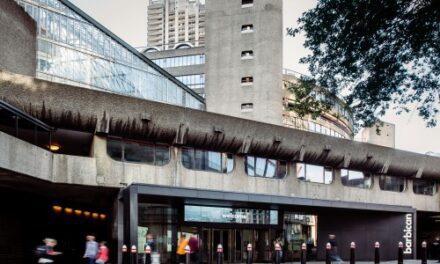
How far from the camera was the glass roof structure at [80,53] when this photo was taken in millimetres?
45875

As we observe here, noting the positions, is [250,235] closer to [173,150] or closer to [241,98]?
[173,150]

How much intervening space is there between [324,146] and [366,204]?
4443 millimetres

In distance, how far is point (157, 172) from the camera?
3234cm

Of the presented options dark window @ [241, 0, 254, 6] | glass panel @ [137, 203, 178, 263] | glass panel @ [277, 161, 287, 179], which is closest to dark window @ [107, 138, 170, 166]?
glass panel @ [137, 203, 178, 263]

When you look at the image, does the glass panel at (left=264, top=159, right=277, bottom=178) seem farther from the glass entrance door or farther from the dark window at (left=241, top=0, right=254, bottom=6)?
the dark window at (left=241, top=0, right=254, bottom=6)

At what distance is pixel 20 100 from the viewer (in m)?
27.3

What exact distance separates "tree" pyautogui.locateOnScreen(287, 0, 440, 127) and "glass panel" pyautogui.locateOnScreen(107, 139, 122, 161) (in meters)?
15.5

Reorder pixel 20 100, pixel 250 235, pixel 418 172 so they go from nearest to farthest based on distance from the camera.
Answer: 1. pixel 20 100
2. pixel 250 235
3. pixel 418 172

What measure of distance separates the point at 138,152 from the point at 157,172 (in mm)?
1444

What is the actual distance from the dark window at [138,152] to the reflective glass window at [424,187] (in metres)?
22.7

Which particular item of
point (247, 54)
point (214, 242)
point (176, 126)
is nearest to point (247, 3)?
point (247, 54)

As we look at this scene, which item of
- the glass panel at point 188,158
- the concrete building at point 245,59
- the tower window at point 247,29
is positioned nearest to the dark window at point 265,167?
the glass panel at point 188,158

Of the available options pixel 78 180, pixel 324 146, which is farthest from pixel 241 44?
pixel 78 180

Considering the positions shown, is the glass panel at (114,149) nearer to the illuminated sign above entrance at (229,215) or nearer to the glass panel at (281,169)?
the illuminated sign above entrance at (229,215)
